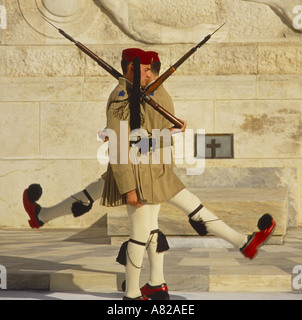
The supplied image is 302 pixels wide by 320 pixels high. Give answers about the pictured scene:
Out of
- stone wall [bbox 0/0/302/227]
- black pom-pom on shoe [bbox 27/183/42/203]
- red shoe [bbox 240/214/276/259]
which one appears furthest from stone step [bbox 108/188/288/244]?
red shoe [bbox 240/214/276/259]

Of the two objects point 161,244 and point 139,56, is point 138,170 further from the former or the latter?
point 139,56

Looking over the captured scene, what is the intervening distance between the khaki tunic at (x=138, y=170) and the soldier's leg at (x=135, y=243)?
100 mm

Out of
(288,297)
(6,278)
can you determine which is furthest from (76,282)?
(288,297)

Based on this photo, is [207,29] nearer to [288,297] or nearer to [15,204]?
[15,204]

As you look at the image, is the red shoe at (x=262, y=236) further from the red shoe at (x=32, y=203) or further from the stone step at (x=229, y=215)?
the stone step at (x=229, y=215)

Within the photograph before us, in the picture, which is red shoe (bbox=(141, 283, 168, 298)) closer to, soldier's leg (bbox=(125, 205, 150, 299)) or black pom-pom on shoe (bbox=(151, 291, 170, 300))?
black pom-pom on shoe (bbox=(151, 291, 170, 300))

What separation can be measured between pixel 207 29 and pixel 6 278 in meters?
5.51

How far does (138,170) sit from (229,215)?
11.3 feet

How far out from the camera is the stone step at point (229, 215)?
8195mm

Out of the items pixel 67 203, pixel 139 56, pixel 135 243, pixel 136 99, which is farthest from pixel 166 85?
pixel 135 243

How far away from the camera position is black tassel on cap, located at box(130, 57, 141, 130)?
4977mm

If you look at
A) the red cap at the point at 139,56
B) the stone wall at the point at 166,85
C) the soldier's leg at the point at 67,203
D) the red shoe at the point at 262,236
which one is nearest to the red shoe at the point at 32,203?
the soldier's leg at the point at 67,203

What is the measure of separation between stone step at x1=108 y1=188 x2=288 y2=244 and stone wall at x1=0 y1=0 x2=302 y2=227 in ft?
7.06

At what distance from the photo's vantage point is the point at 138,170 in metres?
5.02
